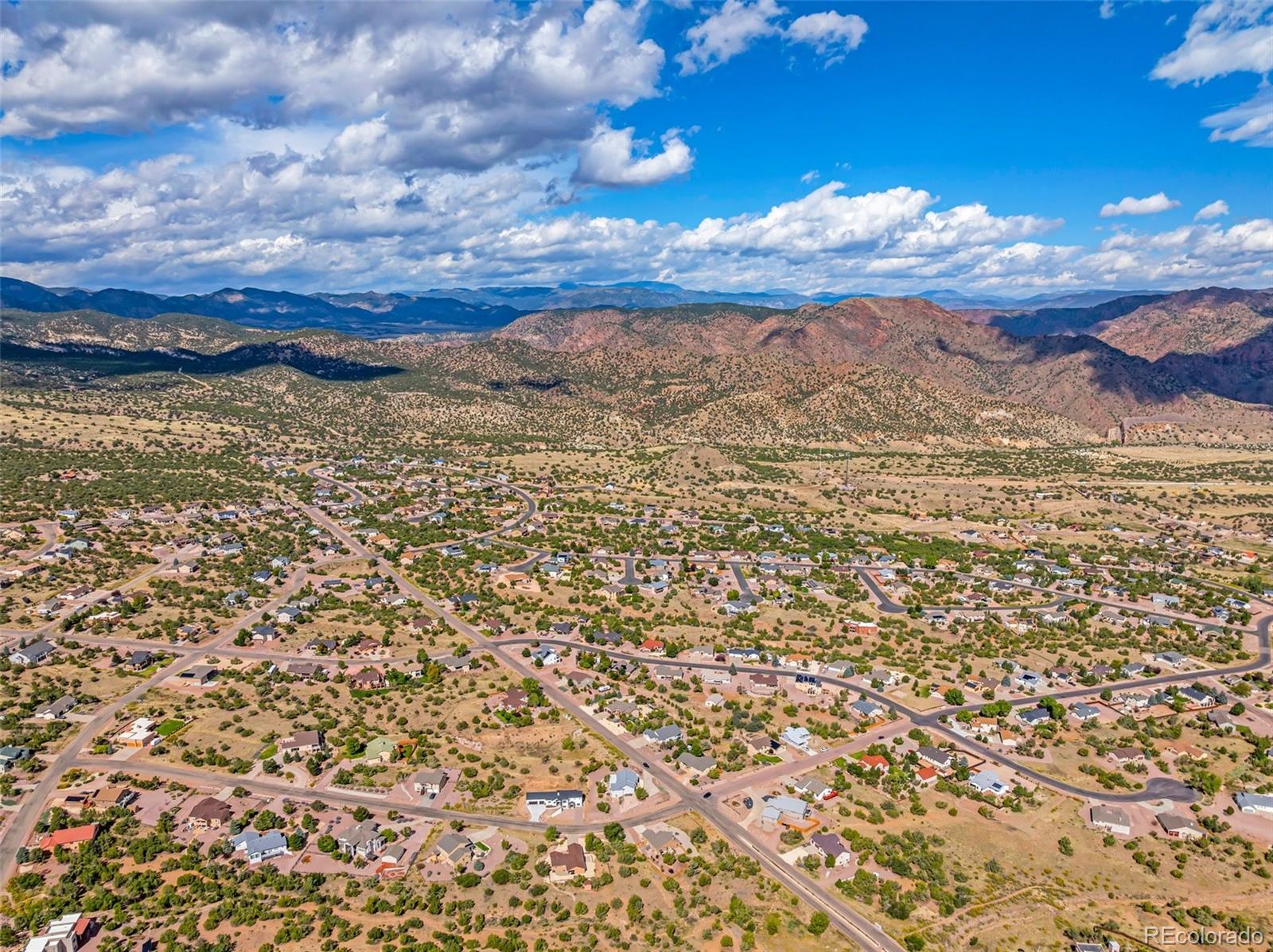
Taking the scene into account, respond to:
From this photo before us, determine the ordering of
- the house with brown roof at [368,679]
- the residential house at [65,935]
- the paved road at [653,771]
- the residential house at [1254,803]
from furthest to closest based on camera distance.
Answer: the house with brown roof at [368,679], the residential house at [1254,803], the paved road at [653,771], the residential house at [65,935]

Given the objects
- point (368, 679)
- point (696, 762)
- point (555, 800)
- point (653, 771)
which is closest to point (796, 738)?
point (696, 762)

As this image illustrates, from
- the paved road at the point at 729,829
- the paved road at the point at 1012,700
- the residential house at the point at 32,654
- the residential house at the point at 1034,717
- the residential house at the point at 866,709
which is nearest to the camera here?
the paved road at the point at 729,829

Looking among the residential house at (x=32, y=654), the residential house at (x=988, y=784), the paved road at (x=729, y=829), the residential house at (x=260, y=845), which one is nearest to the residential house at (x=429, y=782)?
the residential house at (x=260, y=845)

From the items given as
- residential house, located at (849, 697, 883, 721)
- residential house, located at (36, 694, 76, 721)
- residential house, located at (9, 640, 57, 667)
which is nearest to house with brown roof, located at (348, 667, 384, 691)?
residential house, located at (36, 694, 76, 721)

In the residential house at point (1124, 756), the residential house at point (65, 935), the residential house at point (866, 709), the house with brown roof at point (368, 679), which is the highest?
the residential house at point (65, 935)

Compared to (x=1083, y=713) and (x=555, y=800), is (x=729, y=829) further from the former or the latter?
(x=1083, y=713)

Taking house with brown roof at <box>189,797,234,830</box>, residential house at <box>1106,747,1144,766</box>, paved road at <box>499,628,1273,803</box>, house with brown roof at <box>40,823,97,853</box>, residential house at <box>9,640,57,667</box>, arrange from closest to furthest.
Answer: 1. house with brown roof at <box>40,823,97,853</box>
2. house with brown roof at <box>189,797,234,830</box>
3. paved road at <box>499,628,1273,803</box>
4. residential house at <box>1106,747,1144,766</box>
5. residential house at <box>9,640,57,667</box>

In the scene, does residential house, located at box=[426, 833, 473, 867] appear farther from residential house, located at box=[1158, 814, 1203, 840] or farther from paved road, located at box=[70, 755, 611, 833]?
residential house, located at box=[1158, 814, 1203, 840]

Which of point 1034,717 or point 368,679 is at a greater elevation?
point 368,679

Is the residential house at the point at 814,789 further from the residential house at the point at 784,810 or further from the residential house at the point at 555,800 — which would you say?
the residential house at the point at 555,800

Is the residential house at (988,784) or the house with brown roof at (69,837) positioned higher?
the house with brown roof at (69,837)

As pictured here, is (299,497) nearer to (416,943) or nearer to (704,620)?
(704,620)

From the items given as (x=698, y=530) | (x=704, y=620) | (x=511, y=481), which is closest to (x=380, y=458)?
(x=511, y=481)
